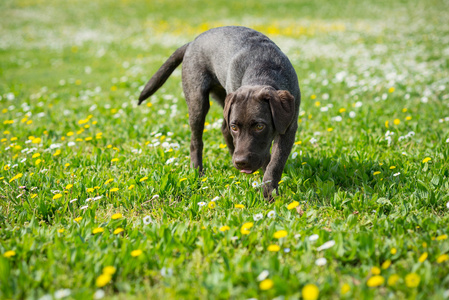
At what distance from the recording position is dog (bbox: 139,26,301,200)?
10.2 ft

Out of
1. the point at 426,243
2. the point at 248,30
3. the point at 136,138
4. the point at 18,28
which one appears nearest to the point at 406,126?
the point at 248,30

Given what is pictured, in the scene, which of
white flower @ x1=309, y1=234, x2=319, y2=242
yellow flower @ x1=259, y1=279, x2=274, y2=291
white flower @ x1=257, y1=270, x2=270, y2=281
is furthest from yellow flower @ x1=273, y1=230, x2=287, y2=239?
yellow flower @ x1=259, y1=279, x2=274, y2=291

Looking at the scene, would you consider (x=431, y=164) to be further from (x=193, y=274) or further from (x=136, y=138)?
(x=136, y=138)

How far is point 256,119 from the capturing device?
3102mm

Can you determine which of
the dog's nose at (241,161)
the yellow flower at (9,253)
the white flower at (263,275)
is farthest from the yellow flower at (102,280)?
the dog's nose at (241,161)

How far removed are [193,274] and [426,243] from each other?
4.86 ft

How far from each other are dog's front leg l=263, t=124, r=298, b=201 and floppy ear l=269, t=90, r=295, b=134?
318 mm

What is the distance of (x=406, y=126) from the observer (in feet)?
16.3

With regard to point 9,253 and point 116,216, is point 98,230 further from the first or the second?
point 9,253

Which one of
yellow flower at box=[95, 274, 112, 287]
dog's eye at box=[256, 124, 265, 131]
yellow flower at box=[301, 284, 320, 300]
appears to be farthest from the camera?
dog's eye at box=[256, 124, 265, 131]

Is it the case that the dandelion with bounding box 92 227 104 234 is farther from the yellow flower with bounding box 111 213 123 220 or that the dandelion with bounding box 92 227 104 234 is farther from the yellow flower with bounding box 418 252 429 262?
the yellow flower with bounding box 418 252 429 262

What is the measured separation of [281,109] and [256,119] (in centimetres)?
23

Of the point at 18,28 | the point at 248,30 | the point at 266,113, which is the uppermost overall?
the point at 248,30

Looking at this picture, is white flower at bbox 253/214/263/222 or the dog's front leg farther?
the dog's front leg
